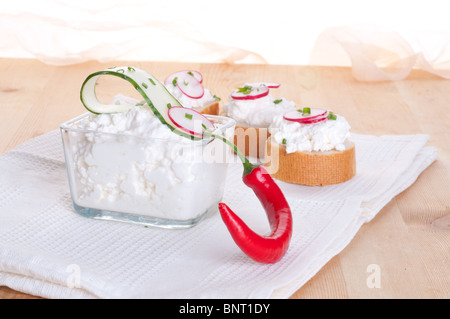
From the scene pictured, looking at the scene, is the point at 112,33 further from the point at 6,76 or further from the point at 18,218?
the point at 18,218

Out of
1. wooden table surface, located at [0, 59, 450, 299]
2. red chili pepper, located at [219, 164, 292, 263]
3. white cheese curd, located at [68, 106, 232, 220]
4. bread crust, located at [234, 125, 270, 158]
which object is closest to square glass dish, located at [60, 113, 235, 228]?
white cheese curd, located at [68, 106, 232, 220]

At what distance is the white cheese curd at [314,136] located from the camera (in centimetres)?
180

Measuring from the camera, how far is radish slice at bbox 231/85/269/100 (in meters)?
2.04

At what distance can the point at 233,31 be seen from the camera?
3.41 metres

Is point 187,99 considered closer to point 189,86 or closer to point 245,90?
point 189,86

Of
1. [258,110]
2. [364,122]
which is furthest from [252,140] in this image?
[364,122]

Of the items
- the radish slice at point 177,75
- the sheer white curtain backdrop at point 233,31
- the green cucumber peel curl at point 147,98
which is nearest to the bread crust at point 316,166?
the green cucumber peel curl at point 147,98

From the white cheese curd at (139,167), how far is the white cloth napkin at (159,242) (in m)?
0.06

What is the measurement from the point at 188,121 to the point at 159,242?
27 centimetres

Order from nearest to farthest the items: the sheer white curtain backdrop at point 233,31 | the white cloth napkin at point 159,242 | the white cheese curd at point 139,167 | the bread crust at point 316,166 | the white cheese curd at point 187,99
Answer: the white cloth napkin at point 159,242 → the white cheese curd at point 139,167 → the bread crust at point 316,166 → the white cheese curd at point 187,99 → the sheer white curtain backdrop at point 233,31

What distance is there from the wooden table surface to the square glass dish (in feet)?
0.99

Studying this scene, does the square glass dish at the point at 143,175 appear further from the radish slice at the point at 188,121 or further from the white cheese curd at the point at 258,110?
the white cheese curd at the point at 258,110
